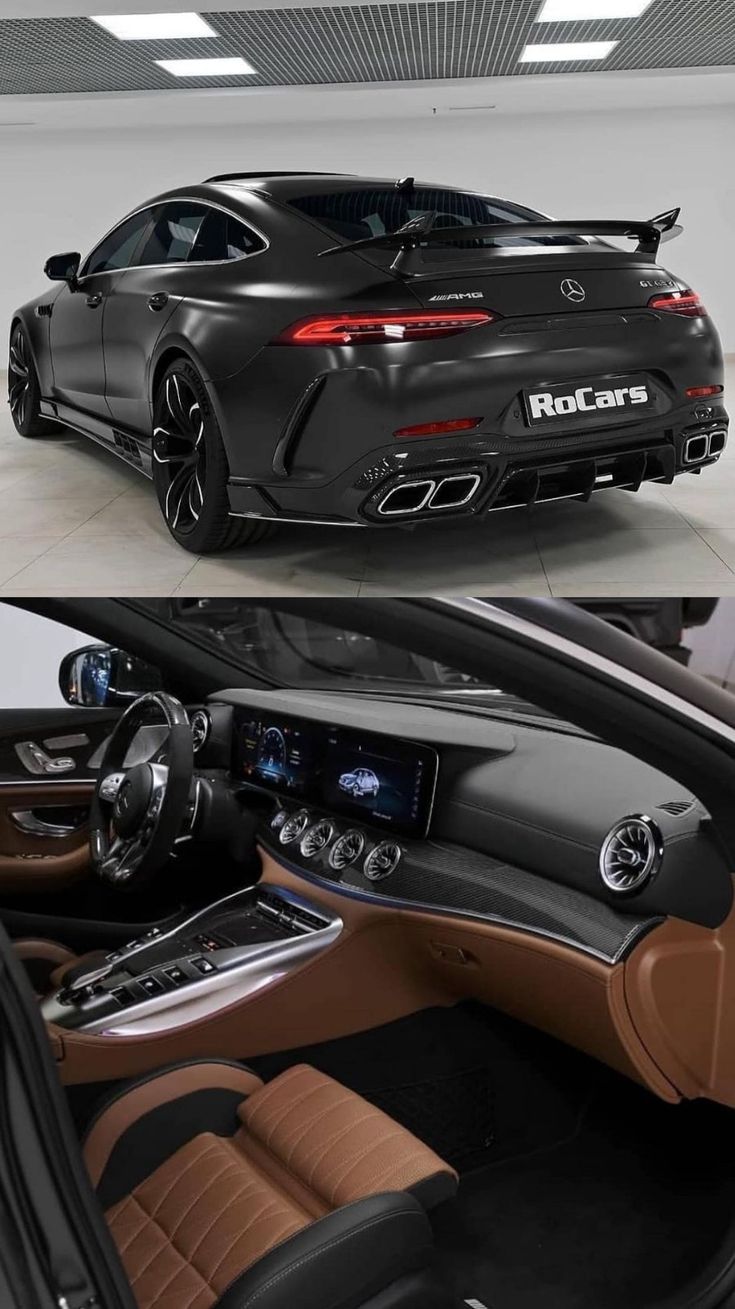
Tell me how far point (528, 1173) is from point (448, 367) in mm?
1999

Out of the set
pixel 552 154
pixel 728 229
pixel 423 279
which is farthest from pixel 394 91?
pixel 423 279

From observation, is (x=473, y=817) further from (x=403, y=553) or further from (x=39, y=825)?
(x=403, y=553)

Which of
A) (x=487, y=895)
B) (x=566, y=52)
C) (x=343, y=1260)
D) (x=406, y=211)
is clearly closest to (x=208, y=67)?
(x=566, y=52)

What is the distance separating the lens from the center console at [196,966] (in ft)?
6.73

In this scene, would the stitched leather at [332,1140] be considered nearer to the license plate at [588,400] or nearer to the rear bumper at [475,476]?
the rear bumper at [475,476]

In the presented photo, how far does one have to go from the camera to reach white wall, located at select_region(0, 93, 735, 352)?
38.3ft

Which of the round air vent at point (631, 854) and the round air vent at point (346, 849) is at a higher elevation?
the round air vent at point (631, 854)

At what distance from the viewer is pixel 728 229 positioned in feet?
39.8

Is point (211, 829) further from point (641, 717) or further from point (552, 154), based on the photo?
point (552, 154)

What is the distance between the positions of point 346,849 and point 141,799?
1.44ft

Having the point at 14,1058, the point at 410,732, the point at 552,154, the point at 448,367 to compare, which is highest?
the point at 552,154

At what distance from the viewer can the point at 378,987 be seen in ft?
7.44

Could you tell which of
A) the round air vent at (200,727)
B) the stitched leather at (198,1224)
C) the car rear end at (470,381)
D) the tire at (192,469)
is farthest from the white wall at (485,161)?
the stitched leather at (198,1224)

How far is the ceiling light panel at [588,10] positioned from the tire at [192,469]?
5851mm
